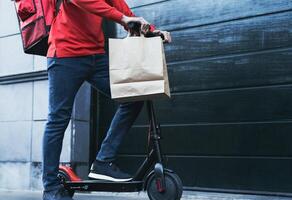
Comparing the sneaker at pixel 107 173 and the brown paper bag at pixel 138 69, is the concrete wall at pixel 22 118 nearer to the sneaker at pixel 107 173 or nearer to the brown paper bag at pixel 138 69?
the sneaker at pixel 107 173

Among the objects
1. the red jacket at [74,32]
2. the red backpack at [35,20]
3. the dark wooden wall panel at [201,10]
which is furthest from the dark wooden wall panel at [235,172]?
the red backpack at [35,20]

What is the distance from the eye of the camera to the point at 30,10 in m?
4.07

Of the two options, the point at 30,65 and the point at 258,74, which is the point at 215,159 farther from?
the point at 30,65

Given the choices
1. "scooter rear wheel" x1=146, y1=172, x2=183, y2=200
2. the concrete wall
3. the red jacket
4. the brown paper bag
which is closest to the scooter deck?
"scooter rear wheel" x1=146, y1=172, x2=183, y2=200

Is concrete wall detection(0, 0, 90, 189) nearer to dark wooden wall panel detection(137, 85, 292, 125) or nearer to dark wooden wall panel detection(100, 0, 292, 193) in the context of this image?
dark wooden wall panel detection(100, 0, 292, 193)

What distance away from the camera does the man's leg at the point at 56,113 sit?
383 centimetres

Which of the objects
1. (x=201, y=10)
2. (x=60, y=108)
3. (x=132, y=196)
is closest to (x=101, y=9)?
(x=60, y=108)

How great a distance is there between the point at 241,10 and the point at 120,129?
200cm

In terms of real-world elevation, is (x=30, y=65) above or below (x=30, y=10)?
below

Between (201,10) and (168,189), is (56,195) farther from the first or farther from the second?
(201,10)

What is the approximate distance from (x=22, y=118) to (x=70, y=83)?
3149 mm

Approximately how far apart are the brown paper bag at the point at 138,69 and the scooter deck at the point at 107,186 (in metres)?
0.62

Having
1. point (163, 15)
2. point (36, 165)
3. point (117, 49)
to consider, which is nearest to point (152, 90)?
point (117, 49)

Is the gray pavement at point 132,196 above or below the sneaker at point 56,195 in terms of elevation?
below
